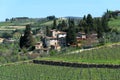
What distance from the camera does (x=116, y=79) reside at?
3070 centimetres

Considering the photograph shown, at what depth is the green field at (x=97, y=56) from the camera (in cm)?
4372

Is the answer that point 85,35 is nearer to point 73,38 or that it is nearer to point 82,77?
point 73,38

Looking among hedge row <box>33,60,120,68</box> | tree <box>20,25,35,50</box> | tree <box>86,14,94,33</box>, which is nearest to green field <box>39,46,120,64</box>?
hedge row <box>33,60,120,68</box>

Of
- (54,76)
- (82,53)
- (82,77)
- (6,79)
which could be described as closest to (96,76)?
(82,77)

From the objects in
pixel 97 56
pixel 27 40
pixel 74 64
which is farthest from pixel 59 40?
pixel 74 64

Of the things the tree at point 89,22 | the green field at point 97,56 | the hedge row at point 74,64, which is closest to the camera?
the hedge row at point 74,64

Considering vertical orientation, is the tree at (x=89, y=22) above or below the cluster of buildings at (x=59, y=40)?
above

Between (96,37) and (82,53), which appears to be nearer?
(82,53)

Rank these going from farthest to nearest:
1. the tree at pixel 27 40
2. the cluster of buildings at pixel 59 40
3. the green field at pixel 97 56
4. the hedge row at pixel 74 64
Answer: the cluster of buildings at pixel 59 40 < the tree at pixel 27 40 < the green field at pixel 97 56 < the hedge row at pixel 74 64

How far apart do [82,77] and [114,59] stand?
12665mm

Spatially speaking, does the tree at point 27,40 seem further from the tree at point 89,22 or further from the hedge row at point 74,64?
the hedge row at point 74,64

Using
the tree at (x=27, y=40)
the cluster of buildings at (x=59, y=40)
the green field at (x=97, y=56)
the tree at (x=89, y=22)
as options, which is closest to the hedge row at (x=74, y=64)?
the green field at (x=97, y=56)

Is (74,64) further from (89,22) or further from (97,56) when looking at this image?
(89,22)

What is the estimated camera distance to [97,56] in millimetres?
46906
